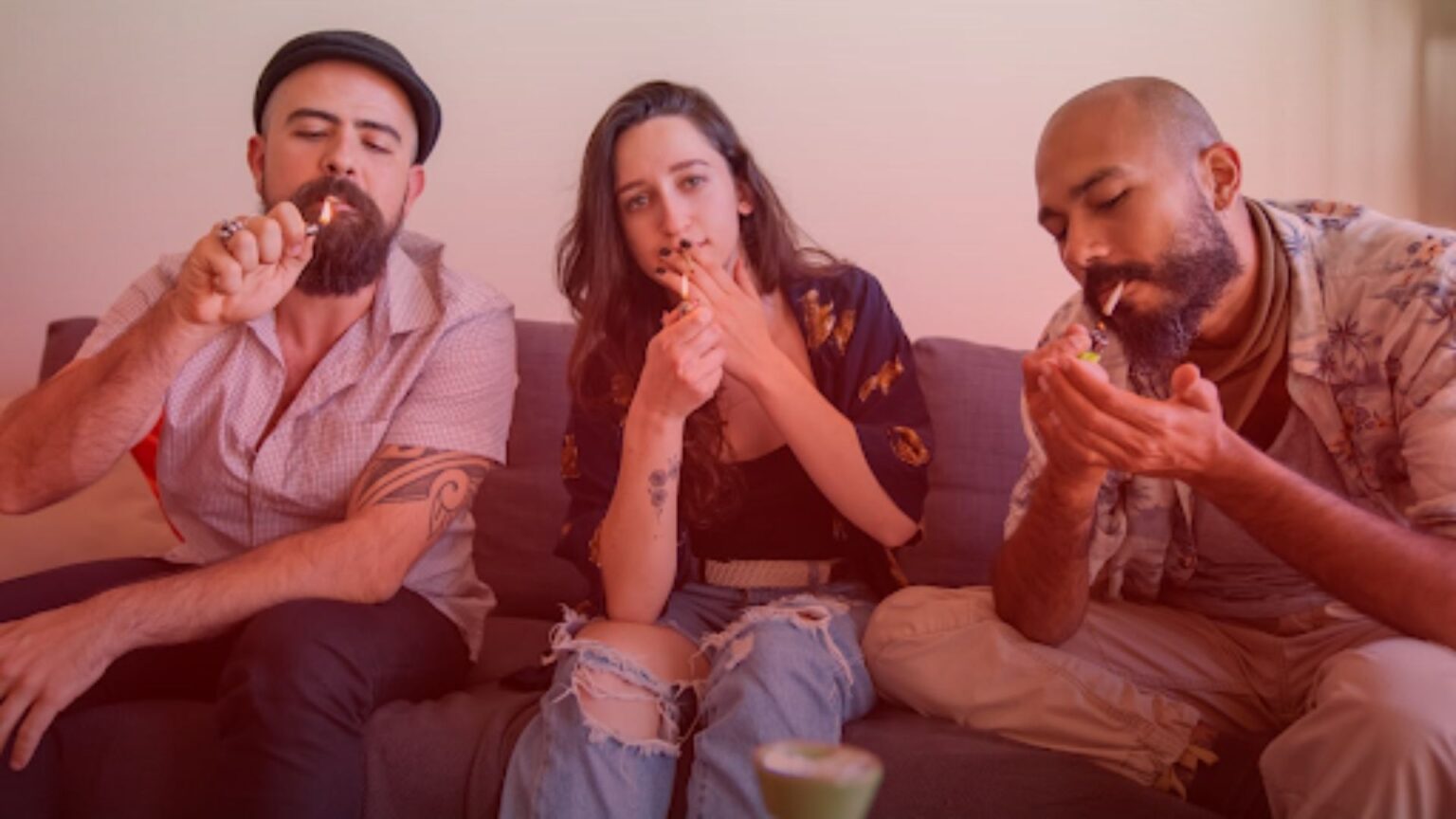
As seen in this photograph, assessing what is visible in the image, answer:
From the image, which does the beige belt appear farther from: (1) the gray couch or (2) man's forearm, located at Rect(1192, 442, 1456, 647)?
(2) man's forearm, located at Rect(1192, 442, 1456, 647)

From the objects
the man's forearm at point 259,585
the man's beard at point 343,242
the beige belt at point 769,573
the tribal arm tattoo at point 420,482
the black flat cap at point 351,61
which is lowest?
the beige belt at point 769,573

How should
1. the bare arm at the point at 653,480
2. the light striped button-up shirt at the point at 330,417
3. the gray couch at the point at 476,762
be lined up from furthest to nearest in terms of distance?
the light striped button-up shirt at the point at 330,417 < the bare arm at the point at 653,480 < the gray couch at the point at 476,762

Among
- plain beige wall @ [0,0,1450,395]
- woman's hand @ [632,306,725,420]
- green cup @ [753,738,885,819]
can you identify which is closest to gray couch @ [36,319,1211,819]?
woman's hand @ [632,306,725,420]

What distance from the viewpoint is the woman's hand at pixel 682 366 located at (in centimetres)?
136

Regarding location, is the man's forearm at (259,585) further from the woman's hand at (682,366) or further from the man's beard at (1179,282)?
the man's beard at (1179,282)

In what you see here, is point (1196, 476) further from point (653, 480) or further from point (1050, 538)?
point (653, 480)

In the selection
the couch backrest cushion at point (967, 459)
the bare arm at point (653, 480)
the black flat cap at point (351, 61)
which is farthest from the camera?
the couch backrest cushion at point (967, 459)

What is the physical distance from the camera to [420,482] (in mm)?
1431

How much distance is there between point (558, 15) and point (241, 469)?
3.96 ft

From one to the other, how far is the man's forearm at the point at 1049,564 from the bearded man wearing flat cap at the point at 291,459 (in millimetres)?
696

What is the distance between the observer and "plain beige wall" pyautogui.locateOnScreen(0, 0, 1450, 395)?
2152 mm

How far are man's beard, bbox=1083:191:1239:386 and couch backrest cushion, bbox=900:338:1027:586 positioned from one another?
49 centimetres

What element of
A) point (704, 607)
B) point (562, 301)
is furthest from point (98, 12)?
point (704, 607)

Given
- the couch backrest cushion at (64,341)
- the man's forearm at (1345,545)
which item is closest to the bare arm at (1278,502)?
the man's forearm at (1345,545)
